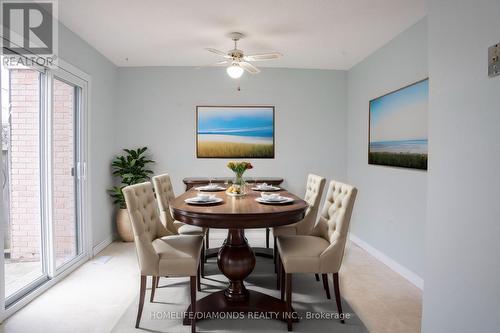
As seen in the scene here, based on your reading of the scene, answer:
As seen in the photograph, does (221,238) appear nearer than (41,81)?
No

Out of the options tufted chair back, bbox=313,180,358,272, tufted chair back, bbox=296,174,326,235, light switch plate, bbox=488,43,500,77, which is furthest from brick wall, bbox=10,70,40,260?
light switch plate, bbox=488,43,500,77

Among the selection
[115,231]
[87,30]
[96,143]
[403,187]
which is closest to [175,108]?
[96,143]

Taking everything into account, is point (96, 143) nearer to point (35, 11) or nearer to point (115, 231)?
point (115, 231)

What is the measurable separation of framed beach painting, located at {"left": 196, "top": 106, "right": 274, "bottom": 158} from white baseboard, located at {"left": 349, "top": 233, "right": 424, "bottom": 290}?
1.87 meters

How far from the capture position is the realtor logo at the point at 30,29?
8.18 ft

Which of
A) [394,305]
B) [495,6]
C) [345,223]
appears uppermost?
[495,6]

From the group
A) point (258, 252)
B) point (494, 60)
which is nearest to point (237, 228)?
point (494, 60)

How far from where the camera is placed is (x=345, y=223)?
92.4 inches

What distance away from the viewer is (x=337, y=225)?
2398mm

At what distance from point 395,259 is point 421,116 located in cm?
153

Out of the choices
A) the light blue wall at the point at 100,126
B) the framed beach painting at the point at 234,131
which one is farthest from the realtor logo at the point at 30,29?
the framed beach painting at the point at 234,131

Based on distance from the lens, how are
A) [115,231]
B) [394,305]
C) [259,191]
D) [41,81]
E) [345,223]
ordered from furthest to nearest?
1. [115,231]
2. [259,191]
3. [41,81]
4. [394,305]
5. [345,223]

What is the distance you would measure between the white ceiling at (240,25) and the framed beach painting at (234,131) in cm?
83

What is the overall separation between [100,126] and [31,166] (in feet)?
4.36
